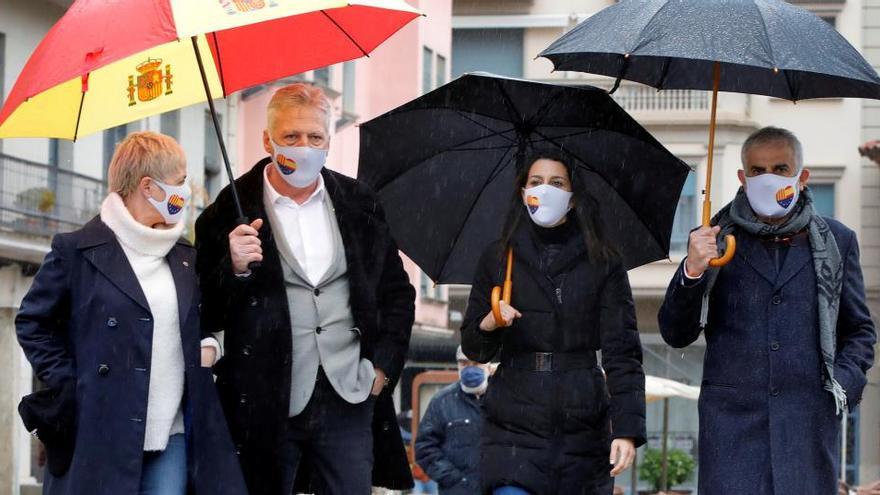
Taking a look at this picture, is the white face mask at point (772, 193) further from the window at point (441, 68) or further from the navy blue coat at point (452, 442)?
the window at point (441, 68)

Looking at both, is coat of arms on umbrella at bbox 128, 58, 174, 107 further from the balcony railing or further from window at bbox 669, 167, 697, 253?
window at bbox 669, 167, 697, 253

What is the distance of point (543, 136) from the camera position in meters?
8.98

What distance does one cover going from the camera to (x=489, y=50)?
4722 centimetres

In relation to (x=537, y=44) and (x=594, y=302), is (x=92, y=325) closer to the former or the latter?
(x=594, y=302)

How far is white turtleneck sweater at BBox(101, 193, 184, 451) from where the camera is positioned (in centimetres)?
780

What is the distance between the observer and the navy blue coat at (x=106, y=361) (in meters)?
7.66

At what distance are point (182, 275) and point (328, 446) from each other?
2.97ft

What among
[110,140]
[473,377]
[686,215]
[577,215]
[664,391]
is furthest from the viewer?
[686,215]

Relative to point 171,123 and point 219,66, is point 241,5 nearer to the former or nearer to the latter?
point 219,66

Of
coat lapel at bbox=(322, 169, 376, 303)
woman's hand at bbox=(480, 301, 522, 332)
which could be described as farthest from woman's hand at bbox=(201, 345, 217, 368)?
woman's hand at bbox=(480, 301, 522, 332)

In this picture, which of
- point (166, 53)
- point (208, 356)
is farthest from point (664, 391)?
point (208, 356)

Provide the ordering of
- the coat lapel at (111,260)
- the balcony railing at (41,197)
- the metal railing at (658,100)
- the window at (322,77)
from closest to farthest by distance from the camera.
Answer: the coat lapel at (111,260)
the balcony railing at (41,197)
the window at (322,77)
the metal railing at (658,100)

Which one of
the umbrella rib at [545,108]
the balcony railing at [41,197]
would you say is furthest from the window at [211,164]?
the umbrella rib at [545,108]

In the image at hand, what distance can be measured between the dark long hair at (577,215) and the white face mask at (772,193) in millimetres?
623
